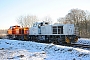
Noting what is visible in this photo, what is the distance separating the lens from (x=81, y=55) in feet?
39.2

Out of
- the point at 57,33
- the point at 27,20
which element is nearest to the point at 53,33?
the point at 57,33

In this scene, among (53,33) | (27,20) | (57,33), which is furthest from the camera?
(27,20)

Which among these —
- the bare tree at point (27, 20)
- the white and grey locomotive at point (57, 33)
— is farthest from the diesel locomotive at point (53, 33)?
the bare tree at point (27, 20)

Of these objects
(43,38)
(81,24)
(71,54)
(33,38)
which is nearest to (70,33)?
(43,38)

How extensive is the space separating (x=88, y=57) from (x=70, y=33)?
47.5 feet

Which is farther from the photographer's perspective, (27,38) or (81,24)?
(81,24)

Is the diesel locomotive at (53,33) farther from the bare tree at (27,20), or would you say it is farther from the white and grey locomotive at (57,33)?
the bare tree at (27,20)

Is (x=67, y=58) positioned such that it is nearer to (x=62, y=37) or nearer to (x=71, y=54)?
(x=71, y=54)

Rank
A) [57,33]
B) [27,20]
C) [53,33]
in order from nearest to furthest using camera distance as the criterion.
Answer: [57,33] → [53,33] → [27,20]

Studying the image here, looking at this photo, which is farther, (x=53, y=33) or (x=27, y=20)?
(x=27, y=20)

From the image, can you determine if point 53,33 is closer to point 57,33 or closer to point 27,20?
point 57,33

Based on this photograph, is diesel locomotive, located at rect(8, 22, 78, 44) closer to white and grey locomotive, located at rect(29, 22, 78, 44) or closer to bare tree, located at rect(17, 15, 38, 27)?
white and grey locomotive, located at rect(29, 22, 78, 44)

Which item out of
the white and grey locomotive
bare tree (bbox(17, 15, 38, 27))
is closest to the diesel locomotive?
the white and grey locomotive

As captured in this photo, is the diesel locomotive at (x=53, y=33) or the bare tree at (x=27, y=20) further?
the bare tree at (x=27, y=20)
